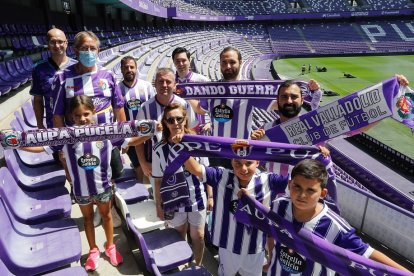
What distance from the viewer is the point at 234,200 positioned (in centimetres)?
311

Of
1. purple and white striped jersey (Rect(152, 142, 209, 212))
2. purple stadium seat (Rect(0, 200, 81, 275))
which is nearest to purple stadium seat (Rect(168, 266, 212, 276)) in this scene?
purple and white striped jersey (Rect(152, 142, 209, 212))

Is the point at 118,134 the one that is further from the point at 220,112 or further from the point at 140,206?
the point at 220,112

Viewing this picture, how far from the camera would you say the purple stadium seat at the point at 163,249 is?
3.31 metres

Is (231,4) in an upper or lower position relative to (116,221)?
upper

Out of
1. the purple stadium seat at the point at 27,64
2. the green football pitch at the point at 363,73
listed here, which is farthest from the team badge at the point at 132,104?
the green football pitch at the point at 363,73

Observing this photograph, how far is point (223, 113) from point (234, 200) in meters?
1.82

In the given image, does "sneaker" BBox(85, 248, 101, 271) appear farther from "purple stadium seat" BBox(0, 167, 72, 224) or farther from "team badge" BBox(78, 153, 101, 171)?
"team badge" BBox(78, 153, 101, 171)

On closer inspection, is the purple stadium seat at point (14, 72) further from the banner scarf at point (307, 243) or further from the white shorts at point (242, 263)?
the banner scarf at point (307, 243)

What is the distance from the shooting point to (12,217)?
349 centimetres

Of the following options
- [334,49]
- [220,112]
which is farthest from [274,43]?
[220,112]

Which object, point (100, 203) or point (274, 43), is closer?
point (100, 203)

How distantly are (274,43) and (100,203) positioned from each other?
2084 inches

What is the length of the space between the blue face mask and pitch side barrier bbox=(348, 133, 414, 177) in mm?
12385

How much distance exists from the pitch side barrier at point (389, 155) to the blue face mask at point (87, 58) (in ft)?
40.6
